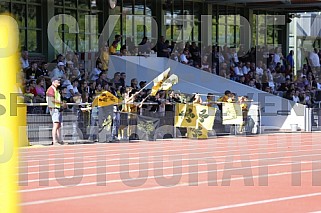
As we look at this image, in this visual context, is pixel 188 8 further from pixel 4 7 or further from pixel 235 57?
pixel 4 7

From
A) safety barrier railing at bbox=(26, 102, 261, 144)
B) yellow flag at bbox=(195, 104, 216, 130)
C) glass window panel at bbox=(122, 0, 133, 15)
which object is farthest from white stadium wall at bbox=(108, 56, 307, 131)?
safety barrier railing at bbox=(26, 102, 261, 144)

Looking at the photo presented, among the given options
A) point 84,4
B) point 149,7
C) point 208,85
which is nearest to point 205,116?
point 208,85

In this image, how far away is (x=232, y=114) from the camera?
21688 millimetres

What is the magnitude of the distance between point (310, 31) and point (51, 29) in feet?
70.9

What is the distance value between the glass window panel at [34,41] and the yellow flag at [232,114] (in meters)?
7.29

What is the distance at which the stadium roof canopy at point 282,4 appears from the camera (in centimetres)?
3159

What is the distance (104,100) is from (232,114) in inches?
187

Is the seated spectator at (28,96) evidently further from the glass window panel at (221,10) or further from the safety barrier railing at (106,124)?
the glass window panel at (221,10)

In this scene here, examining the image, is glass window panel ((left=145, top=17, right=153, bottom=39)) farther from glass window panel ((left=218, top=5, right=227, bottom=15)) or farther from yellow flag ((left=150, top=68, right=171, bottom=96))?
yellow flag ((left=150, top=68, right=171, bottom=96))

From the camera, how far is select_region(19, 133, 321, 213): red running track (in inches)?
324

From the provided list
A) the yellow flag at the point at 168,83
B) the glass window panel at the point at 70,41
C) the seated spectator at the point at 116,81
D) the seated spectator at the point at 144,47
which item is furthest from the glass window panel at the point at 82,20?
the yellow flag at the point at 168,83

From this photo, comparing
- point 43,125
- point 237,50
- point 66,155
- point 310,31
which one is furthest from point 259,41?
point 66,155

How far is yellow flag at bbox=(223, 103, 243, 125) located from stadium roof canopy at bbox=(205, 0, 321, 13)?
1089cm

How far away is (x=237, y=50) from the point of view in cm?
3362
